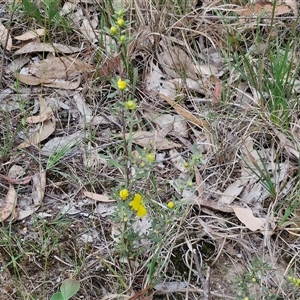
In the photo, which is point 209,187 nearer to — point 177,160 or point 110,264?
point 177,160

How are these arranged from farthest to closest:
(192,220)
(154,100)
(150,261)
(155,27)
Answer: (155,27) → (154,100) → (192,220) → (150,261)

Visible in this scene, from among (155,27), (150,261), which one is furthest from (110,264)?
(155,27)

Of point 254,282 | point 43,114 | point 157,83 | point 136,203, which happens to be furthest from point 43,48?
point 254,282

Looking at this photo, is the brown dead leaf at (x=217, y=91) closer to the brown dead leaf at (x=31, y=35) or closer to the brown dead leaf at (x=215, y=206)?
the brown dead leaf at (x=215, y=206)

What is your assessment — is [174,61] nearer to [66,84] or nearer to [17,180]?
[66,84]

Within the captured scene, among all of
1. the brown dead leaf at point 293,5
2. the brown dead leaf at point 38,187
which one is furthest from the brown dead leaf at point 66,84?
the brown dead leaf at point 293,5

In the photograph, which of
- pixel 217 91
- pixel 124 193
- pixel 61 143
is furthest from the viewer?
pixel 217 91

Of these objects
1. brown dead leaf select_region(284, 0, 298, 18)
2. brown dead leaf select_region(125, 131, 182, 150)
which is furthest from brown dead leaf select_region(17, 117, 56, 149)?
brown dead leaf select_region(284, 0, 298, 18)
